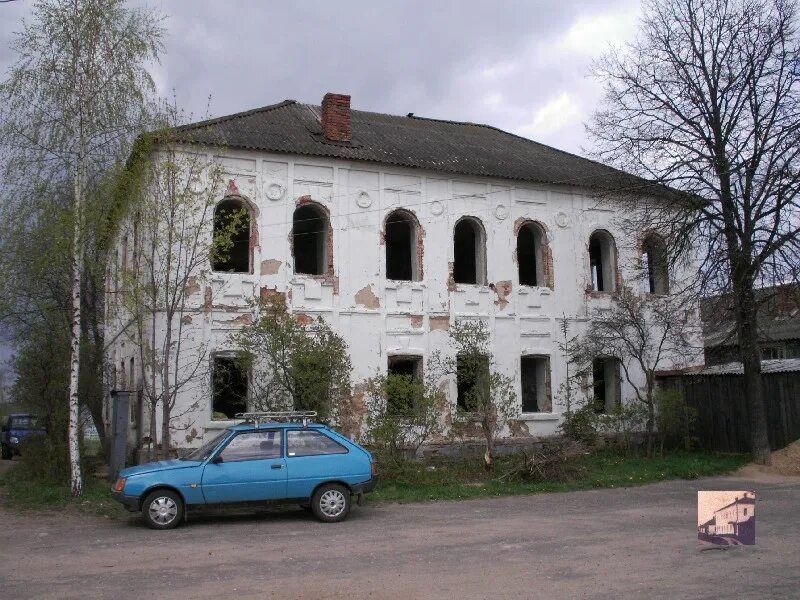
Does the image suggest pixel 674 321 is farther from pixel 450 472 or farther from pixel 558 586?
pixel 558 586

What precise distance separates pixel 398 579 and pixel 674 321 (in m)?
16.5

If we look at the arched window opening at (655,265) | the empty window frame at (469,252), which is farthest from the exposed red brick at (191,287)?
the arched window opening at (655,265)

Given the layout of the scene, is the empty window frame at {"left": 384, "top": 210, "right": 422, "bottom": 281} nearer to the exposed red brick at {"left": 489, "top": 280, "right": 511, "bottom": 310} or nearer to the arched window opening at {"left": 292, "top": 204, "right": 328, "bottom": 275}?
the arched window opening at {"left": 292, "top": 204, "right": 328, "bottom": 275}

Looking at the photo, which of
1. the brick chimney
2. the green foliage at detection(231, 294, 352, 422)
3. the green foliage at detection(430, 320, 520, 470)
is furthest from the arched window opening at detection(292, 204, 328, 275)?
the green foliage at detection(430, 320, 520, 470)

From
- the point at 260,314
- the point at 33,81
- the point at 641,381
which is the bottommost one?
the point at 641,381

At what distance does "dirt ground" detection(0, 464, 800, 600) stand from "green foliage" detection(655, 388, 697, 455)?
250 inches

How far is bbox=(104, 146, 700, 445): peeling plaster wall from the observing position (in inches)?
734

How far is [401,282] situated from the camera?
20344mm

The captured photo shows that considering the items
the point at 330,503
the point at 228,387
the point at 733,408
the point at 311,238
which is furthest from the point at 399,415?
the point at 733,408

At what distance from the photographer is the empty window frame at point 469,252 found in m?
21.7

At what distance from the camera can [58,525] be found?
1273 centimetres

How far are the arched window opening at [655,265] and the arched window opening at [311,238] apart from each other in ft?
28.2

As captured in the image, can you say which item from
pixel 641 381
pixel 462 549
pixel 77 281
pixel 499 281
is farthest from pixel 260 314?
pixel 641 381

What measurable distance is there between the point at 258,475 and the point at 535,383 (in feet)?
39.4
